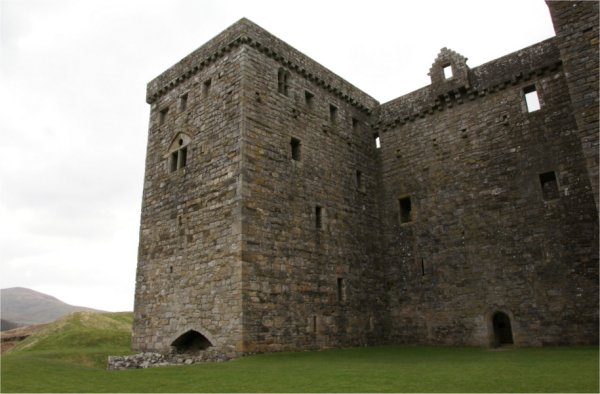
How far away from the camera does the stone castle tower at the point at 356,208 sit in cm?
1427

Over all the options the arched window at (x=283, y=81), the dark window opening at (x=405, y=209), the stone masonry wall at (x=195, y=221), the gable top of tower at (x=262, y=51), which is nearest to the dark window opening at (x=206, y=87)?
the stone masonry wall at (x=195, y=221)

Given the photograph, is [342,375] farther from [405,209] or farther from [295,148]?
[405,209]

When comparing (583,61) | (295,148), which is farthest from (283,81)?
(583,61)

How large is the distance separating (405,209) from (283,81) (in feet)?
23.8

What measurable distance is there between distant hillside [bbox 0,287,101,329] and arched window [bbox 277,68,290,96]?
69475mm

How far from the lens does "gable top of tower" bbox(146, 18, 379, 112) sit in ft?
53.9

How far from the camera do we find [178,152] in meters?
17.6

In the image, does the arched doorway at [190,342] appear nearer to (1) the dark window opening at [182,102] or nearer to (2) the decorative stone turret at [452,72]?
(1) the dark window opening at [182,102]

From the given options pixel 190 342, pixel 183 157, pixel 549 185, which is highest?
pixel 183 157

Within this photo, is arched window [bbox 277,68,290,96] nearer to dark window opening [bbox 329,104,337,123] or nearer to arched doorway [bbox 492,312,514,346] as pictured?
dark window opening [bbox 329,104,337,123]

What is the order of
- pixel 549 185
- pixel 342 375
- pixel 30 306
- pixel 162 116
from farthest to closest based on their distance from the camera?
pixel 30 306 < pixel 162 116 < pixel 549 185 < pixel 342 375

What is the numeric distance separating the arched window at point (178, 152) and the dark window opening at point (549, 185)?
1243 cm

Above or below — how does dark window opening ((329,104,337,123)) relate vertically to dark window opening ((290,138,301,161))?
above

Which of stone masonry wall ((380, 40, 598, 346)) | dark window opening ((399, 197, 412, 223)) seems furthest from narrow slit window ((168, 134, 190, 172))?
dark window opening ((399, 197, 412, 223))
